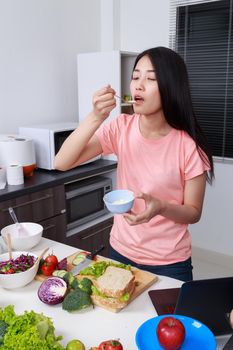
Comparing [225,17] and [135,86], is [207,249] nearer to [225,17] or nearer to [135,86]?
[225,17]

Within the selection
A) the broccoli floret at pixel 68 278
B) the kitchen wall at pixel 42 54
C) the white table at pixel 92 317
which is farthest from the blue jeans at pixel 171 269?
the kitchen wall at pixel 42 54

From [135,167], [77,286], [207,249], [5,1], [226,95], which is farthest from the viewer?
[207,249]

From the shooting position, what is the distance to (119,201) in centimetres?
116

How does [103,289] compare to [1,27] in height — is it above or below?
below

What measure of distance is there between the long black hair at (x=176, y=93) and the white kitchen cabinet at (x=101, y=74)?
142 cm

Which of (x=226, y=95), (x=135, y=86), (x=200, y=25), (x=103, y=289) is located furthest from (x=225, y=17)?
(x=103, y=289)

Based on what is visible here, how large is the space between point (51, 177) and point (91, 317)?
55.9 inches

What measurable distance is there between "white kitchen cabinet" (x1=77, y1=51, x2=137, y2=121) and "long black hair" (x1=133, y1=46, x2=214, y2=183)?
4.65 feet

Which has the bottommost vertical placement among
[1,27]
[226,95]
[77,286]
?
[77,286]

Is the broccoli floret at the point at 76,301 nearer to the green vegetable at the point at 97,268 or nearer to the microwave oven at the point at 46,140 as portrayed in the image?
the green vegetable at the point at 97,268

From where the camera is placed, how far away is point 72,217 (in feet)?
8.31

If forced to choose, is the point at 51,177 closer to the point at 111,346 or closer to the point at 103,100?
the point at 103,100

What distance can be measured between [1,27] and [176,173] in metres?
1.81

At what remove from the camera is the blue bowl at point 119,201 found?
1080 mm
